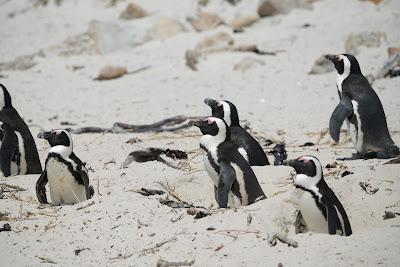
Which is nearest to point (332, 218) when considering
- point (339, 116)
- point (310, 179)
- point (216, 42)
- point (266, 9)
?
point (310, 179)

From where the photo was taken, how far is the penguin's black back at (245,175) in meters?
4.66

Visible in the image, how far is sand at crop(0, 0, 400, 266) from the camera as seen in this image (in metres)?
3.91

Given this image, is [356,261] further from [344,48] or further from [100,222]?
[344,48]

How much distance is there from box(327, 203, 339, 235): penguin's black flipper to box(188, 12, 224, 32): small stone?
27.9ft

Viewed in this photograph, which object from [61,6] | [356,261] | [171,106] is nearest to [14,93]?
[171,106]

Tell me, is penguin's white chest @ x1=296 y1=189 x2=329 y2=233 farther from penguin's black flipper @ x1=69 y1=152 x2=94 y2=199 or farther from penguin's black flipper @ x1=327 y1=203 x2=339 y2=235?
penguin's black flipper @ x1=69 y1=152 x2=94 y2=199

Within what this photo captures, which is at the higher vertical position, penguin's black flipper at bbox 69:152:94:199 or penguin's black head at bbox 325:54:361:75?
penguin's black head at bbox 325:54:361:75

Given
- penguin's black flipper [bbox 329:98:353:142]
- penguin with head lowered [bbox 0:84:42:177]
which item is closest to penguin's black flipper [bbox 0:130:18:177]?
penguin with head lowered [bbox 0:84:42:177]

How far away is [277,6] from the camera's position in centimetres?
1217

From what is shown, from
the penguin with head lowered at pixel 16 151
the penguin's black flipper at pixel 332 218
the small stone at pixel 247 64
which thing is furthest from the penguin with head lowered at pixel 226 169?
the small stone at pixel 247 64

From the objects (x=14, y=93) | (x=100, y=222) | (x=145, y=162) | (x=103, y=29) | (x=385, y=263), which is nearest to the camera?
(x=385, y=263)

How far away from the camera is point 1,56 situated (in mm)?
12820

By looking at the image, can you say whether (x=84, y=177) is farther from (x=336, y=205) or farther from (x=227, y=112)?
(x=336, y=205)

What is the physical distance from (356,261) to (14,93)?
760cm
